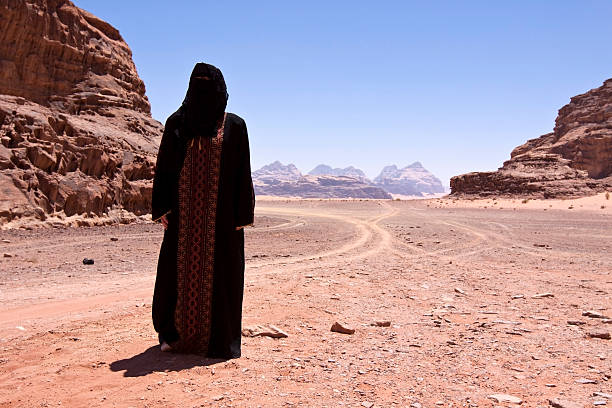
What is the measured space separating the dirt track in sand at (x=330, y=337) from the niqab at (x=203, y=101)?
7.10ft

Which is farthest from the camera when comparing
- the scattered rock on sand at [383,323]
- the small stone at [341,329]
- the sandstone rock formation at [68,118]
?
the sandstone rock formation at [68,118]

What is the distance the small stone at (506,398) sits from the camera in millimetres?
2891

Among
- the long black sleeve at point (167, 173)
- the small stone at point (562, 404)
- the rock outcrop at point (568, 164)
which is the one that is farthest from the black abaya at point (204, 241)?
the rock outcrop at point (568, 164)

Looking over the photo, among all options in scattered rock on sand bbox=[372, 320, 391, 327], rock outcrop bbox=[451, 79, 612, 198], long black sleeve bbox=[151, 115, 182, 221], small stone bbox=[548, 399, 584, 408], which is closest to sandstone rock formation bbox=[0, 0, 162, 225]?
long black sleeve bbox=[151, 115, 182, 221]

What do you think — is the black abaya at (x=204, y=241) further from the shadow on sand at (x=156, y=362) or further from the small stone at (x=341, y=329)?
the small stone at (x=341, y=329)

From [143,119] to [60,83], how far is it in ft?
16.9

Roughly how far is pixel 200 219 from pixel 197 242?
22 cm

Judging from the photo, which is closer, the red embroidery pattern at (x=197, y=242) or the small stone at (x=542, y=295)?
the red embroidery pattern at (x=197, y=242)

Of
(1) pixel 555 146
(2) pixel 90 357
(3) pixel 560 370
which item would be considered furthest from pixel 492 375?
(1) pixel 555 146

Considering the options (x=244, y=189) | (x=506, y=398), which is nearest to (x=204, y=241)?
(x=244, y=189)

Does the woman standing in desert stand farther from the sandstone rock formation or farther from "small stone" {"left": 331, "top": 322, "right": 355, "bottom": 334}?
the sandstone rock formation

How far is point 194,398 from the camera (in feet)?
9.58

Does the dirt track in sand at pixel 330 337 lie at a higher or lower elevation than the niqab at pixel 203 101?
lower

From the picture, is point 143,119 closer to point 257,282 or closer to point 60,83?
point 60,83
